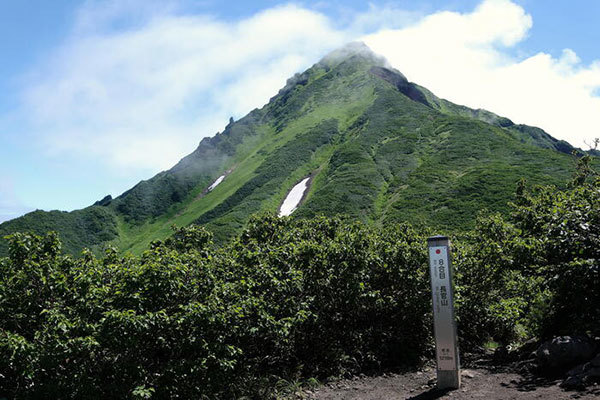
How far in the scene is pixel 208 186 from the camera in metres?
115

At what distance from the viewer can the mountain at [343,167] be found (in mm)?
63375

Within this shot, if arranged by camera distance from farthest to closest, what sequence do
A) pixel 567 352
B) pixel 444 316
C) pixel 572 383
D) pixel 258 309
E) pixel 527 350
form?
pixel 527 350 < pixel 258 309 < pixel 444 316 < pixel 567 352 < pixel 572 383

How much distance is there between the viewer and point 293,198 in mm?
84438

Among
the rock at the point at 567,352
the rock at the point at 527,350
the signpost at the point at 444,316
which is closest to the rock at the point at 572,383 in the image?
the rock at the point at 567,352

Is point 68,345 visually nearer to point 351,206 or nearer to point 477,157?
point 351,206

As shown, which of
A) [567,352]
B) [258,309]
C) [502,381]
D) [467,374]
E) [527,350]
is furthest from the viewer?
[527,350]

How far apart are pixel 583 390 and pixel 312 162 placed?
308ft

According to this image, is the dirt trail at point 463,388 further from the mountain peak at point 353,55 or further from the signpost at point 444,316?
the mountain peak at point 353,55

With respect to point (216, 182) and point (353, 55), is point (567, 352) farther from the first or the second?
point (353, 55)

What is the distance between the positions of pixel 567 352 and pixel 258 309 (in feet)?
21.4

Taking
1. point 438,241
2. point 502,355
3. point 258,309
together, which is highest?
point 438,241

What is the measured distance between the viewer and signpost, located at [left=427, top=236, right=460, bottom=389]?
859 centimetres

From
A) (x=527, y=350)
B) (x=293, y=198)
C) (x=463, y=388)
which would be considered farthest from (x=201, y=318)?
(x=293, y=198)

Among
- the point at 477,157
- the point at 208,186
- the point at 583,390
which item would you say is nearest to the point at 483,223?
the point at 583,390
